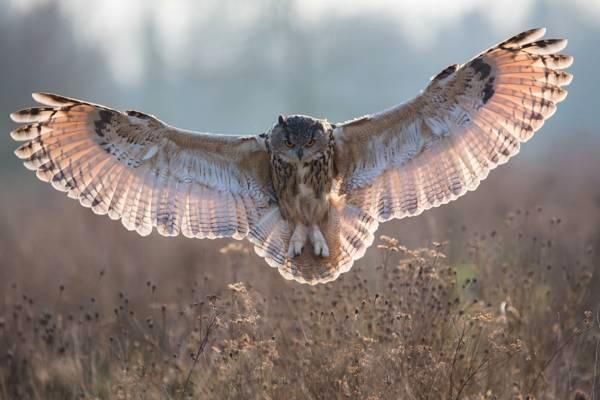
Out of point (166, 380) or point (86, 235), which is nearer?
point (166, 380)

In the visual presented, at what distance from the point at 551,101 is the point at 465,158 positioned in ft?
2.12

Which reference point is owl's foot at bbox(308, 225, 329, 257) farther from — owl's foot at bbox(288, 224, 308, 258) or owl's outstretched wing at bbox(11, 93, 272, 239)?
owl's outstretched wing at bbox(11, 93, 272, 239)

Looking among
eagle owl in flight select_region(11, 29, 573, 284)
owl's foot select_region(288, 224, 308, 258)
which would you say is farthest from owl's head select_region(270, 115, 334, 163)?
owl's foot select_region(288, 224, 308, 258)

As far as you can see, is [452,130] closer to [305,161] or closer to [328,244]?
[305,161]

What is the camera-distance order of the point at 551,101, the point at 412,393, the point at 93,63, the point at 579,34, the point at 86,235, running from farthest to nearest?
the point at 579,34 < the point at 93,63 < the point at 86,235 < the point at 551,101 < the point at 412,393

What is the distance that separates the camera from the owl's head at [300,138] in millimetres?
5879

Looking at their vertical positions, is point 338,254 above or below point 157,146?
below

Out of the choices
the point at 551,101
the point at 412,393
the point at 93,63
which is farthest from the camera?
the point at 93,63

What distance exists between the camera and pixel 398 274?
5793 millimetres

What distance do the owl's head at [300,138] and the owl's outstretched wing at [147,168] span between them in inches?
12.8

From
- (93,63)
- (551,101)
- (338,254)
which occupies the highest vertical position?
(93,63)

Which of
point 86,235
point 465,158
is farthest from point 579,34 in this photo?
point 465,158

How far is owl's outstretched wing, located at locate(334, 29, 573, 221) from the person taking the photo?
223 inches

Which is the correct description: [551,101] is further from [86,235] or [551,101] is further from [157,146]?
[86,235]
